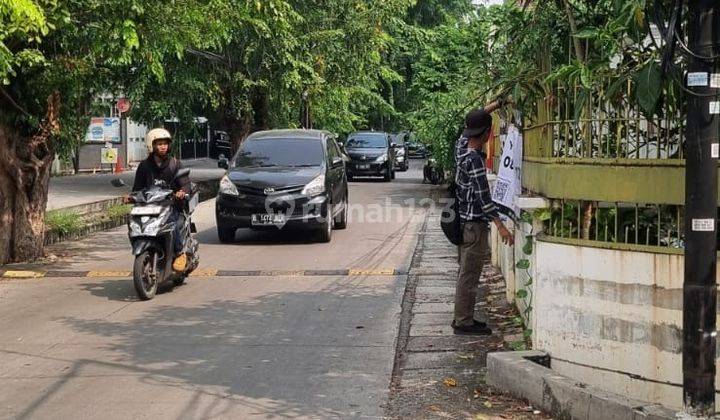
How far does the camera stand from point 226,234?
14141 millimetres

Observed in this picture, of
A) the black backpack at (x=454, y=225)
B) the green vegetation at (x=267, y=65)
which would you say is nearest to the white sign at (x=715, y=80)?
the green vegetation at (x=267, y=65)

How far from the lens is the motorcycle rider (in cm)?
971

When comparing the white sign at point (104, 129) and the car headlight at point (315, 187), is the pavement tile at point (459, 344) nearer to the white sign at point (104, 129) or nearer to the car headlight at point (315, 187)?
the car headlight at point (315, 187)

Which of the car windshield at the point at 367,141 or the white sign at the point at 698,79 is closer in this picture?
the white sign at the point at 698,79

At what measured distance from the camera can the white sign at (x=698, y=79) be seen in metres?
4.19

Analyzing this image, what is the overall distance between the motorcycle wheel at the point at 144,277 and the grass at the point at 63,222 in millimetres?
5189

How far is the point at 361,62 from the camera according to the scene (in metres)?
27.1

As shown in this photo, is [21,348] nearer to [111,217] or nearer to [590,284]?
[590,284]

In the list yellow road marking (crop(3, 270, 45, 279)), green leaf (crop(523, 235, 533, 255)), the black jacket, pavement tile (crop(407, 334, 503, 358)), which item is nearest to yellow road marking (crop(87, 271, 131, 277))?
yellow road marking (crop(3, 270, 45, 279))

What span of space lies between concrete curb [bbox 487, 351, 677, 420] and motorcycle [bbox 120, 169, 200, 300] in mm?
4616

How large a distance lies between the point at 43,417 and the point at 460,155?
12.6ft

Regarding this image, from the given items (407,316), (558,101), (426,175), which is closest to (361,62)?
(426,175)

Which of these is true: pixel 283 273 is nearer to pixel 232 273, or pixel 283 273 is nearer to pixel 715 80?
pixel 232 273

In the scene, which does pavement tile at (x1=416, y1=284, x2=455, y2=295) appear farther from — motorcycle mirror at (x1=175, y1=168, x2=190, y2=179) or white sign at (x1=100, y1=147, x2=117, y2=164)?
white sign at (x1=100, y1=147, x2=117, y2=164)
